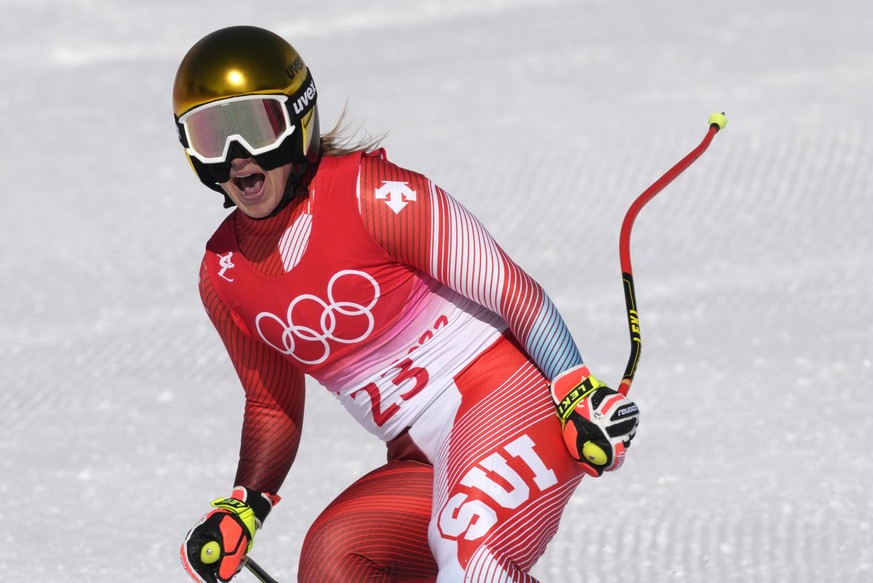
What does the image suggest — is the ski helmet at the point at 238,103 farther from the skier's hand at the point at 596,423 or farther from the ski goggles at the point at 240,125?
the skier's hand at the point at 596,423

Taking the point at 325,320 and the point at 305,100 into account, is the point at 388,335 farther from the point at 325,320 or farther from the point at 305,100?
the point at 305,100

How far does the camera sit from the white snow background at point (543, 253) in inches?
135

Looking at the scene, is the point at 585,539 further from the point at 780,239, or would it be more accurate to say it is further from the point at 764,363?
the point at 780,239

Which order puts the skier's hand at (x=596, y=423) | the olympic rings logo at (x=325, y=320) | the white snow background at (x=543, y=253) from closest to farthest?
the skier's hand at (x=596, y=423)
the olympic rings logo at (x=325, y=320)
the white snow background at (x=543, y=253)

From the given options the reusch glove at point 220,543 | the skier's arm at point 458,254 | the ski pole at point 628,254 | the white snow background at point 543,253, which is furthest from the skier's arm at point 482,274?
the white snow background at point 543,253

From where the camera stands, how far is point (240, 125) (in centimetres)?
204

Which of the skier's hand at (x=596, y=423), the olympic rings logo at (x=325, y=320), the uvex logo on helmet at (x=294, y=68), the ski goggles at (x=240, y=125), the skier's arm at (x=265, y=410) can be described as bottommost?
the skier's arm at (x=265, y=410)

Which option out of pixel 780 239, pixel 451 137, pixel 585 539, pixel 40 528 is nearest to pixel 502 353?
pixel 585 539

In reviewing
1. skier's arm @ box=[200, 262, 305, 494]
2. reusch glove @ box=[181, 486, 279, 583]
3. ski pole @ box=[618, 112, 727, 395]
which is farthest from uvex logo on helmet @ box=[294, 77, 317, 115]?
reusch glove @ box=[181, 486, 279, 583]

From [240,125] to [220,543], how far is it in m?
0.73

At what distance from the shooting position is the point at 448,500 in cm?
199

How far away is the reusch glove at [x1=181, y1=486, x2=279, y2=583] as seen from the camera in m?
2.18

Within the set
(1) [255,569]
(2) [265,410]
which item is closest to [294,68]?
(2) [265,410]

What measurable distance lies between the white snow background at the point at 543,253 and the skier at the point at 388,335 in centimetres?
111
